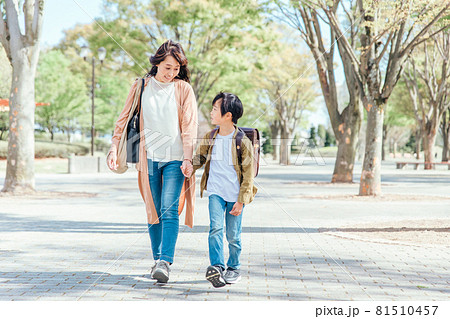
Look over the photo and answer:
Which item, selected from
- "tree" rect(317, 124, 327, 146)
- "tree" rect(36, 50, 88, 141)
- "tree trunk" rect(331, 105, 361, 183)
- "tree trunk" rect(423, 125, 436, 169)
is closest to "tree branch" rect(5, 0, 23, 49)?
"tree trunk" rect(331, 105, 361, 183)

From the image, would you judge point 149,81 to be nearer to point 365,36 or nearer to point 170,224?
A: point 170,224

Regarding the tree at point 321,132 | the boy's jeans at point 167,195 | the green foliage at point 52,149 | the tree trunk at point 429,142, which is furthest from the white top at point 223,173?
the tree at point 321,132

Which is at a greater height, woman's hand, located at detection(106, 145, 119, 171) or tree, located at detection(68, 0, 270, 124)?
tree, located at detection(68, 0, 270, 124)

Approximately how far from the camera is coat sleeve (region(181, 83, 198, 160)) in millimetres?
4434

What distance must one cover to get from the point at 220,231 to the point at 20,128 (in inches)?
406

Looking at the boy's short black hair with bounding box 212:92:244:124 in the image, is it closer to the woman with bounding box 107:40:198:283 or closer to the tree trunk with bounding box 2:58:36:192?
the woman with bounding box 107:40:198:283

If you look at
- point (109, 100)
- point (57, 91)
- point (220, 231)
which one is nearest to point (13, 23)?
point (220, 231)

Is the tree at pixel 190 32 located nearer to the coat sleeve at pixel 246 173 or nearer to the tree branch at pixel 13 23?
the tree branch at pixel 13 23

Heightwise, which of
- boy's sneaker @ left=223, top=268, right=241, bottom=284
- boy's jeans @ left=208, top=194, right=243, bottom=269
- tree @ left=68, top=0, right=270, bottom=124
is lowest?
boy's sneaker @ left=223, top=268, right=241, bottom=284

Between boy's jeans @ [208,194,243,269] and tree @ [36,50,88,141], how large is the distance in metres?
36.9

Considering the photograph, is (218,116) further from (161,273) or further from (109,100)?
(109,100)

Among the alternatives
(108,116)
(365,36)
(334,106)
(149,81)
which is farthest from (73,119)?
(149,81)

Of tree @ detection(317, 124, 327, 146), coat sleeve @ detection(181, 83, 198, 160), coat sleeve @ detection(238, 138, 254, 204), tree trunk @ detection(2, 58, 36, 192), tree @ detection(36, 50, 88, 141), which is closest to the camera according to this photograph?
coat sleeve @ detection(238, 138, 254, 204)

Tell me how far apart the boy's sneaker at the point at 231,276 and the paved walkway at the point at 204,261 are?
74 millimetres
